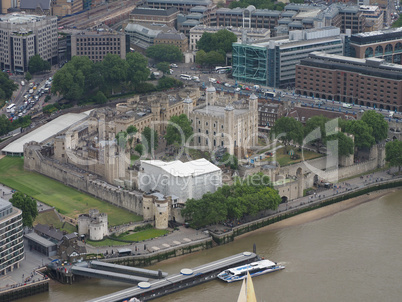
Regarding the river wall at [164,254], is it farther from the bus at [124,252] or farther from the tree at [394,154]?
the tree at [394,154]

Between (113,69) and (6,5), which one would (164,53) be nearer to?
(113,69)

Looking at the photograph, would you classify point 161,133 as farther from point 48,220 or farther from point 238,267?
point 238,267

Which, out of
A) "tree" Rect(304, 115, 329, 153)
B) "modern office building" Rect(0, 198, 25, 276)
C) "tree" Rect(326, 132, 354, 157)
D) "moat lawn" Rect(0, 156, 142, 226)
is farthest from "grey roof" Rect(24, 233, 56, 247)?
"tree" Rect(304, 115, 329, 153)

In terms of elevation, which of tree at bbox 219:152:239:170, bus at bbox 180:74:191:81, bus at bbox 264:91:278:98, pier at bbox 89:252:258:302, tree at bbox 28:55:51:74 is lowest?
pier at bbox 89:252:258:302

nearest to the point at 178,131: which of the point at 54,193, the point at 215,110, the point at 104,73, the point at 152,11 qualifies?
the point at 215,110

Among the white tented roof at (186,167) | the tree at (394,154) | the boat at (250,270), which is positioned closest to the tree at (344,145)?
the tree at (394,154)

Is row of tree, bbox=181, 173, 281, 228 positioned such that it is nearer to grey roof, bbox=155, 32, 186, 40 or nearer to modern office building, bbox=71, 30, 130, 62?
modern office building, bbox=71, 30, 130, 62
